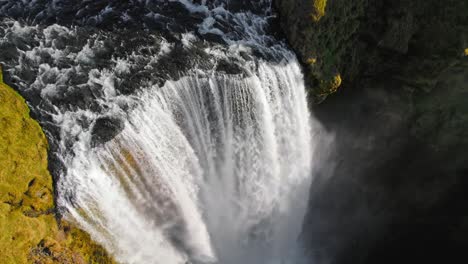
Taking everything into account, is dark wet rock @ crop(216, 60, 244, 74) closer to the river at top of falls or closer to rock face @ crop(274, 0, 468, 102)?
the river at top of falls

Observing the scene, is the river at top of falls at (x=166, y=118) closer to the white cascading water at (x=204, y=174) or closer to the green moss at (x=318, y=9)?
the white cascading water at (x=204, y=174)

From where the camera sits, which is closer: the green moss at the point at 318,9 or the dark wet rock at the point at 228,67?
the dark wet rock at the point at 228,67

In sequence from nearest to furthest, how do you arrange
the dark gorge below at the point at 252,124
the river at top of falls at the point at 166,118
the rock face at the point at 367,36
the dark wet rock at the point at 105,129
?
the dark wet rock at the point at 105,129, the river at top of falls at the point at 166,118, the dark gorge below at the point at 252,124, the rock face at the point at 367,36

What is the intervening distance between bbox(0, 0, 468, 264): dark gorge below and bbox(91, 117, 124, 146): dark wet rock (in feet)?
0.15

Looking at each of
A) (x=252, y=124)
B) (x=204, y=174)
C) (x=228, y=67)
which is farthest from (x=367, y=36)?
(x=204, y=174)

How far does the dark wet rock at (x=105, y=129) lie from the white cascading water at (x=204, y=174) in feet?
0.63

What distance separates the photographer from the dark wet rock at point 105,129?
11.2 meters

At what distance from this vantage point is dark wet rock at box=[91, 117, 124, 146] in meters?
11.2

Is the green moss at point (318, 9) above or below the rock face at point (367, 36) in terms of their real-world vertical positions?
above

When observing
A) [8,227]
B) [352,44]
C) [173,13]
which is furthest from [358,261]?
[8,227]

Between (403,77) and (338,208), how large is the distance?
6585 mm

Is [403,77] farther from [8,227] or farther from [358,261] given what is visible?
[8,227]

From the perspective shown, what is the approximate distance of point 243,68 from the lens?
13602 mm

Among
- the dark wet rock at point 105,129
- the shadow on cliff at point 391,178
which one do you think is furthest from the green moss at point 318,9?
the dark wet rock at point 105,129
